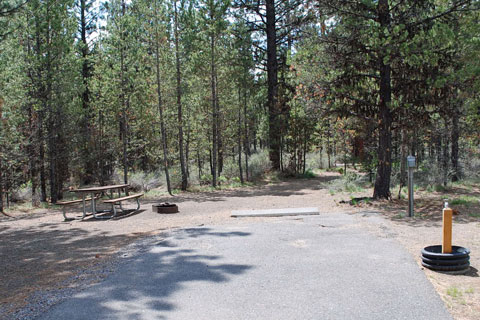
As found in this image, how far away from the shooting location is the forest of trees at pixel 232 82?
34.6 ft

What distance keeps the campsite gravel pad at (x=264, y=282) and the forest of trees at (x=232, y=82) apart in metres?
5.41

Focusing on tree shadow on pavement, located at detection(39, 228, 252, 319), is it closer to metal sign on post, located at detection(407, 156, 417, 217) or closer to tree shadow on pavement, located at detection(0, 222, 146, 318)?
tree shadow on pavement, located at detection(0, 222, 146, 318)

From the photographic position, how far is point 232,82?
839 inches

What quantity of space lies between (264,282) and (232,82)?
17.4 meters

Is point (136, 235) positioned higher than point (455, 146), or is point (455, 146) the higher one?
point (455, 146)

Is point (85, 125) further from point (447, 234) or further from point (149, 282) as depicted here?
point (447, 234)

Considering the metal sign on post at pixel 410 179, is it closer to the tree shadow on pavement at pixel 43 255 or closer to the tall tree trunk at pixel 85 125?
the tree shadow on pavement at pixel 43 255

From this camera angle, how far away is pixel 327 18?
1177 cm

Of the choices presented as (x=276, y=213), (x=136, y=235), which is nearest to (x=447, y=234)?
(x=276, y=213)

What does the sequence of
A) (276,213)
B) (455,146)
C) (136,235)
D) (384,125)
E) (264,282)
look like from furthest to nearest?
(455,146), (384,125), (276,213), (136,235), (264,282)

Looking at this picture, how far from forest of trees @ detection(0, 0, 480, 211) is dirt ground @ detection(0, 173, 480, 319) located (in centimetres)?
224

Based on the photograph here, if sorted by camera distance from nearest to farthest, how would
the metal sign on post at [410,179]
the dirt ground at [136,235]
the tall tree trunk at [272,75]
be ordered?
the dirt ground at [136,235]
the metal sign on post at [410,179]
the tall tree trunk at [272,75]

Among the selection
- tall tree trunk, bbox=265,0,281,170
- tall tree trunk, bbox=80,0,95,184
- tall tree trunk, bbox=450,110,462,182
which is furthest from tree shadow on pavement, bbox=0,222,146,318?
tall tree trunk, bbox=265,0,281,170

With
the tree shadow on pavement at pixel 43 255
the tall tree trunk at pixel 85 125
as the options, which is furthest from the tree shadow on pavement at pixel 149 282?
the tall tree trunk at pixel 85 125
